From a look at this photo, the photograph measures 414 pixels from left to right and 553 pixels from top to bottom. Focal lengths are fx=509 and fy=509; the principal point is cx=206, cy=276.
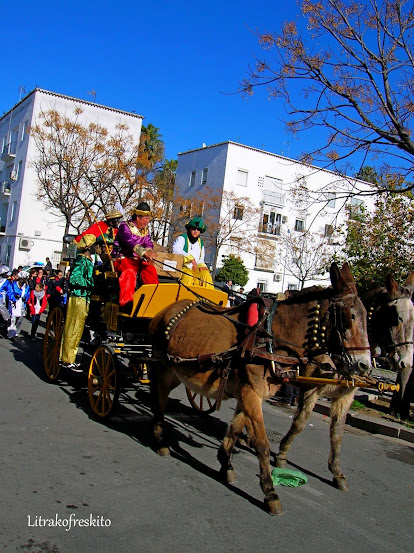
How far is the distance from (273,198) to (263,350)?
33033 millimetres

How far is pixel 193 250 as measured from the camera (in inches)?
311

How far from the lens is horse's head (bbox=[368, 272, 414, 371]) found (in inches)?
218

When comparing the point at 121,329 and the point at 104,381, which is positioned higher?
the point at 121,329

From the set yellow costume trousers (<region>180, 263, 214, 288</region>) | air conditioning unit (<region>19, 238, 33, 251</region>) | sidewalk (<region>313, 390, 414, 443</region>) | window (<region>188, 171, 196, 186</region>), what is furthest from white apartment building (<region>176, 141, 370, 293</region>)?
yellow costume trousers (<region>180, 263, 214, 288</region>)

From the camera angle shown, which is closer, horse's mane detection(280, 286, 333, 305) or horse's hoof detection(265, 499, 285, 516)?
horse's hoof detection(265, 499, 285, 516)

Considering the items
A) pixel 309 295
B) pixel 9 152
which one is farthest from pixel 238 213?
pixel 309 295

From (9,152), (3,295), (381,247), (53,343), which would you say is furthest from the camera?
(9,152)

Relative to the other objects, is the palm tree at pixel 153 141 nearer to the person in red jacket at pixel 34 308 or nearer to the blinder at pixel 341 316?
the person in red jacket at pixel 34 308

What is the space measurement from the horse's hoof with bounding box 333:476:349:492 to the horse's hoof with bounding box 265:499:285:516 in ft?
3.62

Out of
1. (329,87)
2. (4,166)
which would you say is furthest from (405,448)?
(4,166)

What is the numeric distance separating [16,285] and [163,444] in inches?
354

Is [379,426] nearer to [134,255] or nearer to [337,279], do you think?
[337,279]

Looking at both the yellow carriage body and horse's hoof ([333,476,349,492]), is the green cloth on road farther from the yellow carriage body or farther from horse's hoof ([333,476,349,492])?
the yellow carriage body

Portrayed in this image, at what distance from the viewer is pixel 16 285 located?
1336 centimetres
